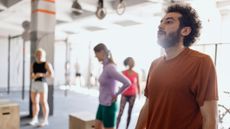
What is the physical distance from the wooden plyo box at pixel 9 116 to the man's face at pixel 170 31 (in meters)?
3.35

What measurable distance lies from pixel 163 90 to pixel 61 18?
7.47m

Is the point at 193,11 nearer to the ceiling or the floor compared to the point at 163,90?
nearer to the ceiling

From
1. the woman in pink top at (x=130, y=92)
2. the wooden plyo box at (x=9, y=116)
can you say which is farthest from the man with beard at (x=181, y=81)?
the wooden plyo box at (x=9, y=116)

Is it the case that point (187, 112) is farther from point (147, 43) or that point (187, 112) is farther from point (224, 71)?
point (147, 43)

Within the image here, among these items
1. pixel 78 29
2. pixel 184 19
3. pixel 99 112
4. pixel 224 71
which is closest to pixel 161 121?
pixel 184 19

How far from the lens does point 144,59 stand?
9258 mm

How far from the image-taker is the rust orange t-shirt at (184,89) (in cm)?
121

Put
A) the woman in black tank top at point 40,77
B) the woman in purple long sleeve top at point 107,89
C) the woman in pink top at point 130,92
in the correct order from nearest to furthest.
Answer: the woman in purple long sleeve top at point 107,89 → the woman in pink top at point 130,92 → the woman in black tank top at point 40,77

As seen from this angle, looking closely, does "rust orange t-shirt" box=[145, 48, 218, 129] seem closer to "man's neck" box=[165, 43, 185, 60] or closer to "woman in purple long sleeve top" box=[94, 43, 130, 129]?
"man's neck" box=[165, 43, 185, 60]

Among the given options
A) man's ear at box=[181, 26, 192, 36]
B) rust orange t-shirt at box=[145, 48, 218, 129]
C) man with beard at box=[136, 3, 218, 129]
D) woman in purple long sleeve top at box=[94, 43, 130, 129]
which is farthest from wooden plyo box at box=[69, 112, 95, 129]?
man's ear at box=[181, 26, 192, 36]

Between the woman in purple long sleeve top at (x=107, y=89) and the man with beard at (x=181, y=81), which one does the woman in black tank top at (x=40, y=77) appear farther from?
the man with beard at (x=181, y=81)

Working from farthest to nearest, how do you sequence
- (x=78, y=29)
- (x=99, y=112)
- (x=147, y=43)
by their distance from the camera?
(x=78, y=29) → (x=147, y=43) → (x=99, y=112)

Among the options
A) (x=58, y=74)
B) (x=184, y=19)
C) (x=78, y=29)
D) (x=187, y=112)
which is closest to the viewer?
(x=187, y=112)

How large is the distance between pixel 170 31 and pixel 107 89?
140 centimetres
